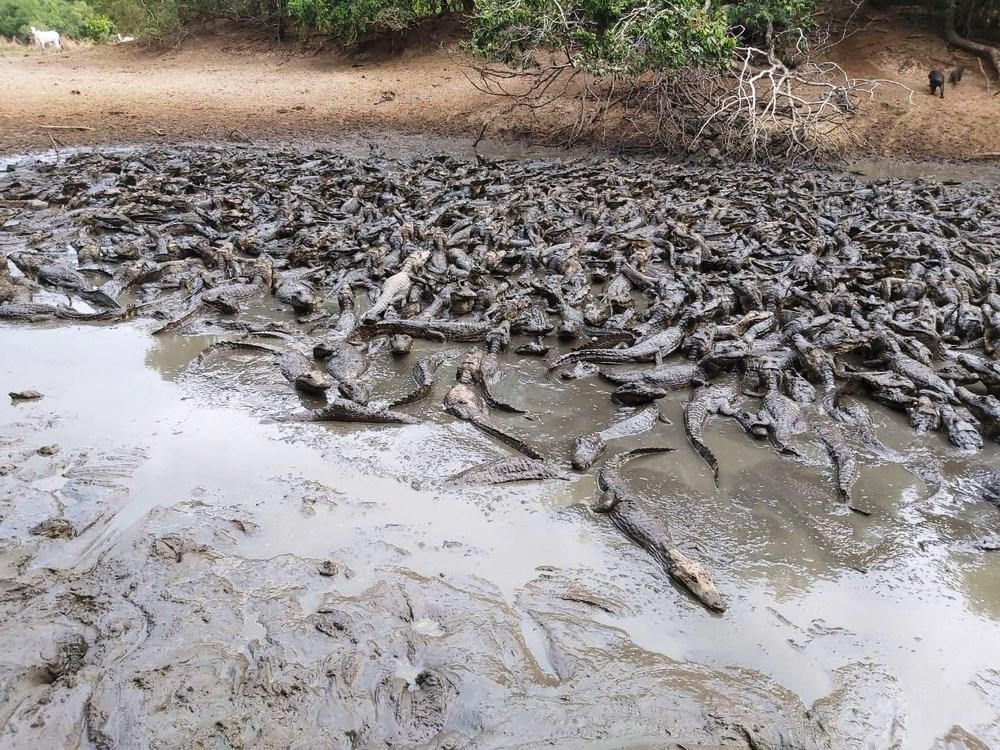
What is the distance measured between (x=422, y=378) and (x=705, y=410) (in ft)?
6.12

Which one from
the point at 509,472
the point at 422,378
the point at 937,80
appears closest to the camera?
the point at 509,472

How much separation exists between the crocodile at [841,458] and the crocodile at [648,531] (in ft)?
3.45

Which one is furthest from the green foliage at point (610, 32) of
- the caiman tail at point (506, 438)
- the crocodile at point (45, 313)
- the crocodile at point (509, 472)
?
the crocodile at point (509, 472)

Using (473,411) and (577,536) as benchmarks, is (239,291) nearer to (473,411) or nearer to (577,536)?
(473,411)

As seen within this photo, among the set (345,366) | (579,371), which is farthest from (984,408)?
(345,366)

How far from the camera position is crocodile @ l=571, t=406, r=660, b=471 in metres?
4.00

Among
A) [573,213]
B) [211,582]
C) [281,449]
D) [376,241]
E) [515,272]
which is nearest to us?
[211,582]

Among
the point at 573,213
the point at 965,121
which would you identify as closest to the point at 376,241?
the point at 573,213

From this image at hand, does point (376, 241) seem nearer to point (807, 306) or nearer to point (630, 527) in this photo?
point (807, 306)

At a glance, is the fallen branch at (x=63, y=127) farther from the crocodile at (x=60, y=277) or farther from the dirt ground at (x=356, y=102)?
the crocodile at (x=60, y=277)

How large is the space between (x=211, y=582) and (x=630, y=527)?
1.90 meters

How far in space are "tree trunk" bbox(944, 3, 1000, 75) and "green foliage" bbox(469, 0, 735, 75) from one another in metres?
6.51

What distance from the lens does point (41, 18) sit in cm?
4569

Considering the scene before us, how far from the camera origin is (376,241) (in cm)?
782
